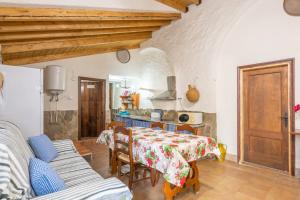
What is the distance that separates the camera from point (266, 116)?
10.9ft

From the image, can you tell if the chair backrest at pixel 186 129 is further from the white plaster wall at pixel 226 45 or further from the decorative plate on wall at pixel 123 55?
the decorative plate on wall at pixel 123 55

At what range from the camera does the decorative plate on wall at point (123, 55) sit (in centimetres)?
580

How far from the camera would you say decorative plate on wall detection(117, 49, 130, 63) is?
5.80 metres

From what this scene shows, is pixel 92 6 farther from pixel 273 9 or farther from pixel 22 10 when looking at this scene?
pixel 273 9

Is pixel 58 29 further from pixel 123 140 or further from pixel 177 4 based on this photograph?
pixel 177 4

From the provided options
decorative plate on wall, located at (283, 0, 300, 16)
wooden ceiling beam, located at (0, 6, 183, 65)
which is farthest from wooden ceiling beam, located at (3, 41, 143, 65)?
decorative plate on wall, located at (283, 0, 300, 16)

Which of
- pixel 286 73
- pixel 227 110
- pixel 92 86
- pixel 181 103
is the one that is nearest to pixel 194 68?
pixel 181 103

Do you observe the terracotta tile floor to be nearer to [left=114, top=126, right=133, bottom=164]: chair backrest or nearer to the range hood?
[left=114, top=126, right=133, bottom=164]: chair backrest

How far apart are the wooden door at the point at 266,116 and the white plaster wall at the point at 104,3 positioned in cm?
219

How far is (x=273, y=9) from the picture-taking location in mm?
3160

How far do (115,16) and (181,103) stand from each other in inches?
97.3

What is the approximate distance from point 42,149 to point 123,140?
39.5 inches

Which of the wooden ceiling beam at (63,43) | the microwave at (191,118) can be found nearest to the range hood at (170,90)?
the microwave at (191,118)

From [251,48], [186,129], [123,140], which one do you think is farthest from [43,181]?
[251,48]
